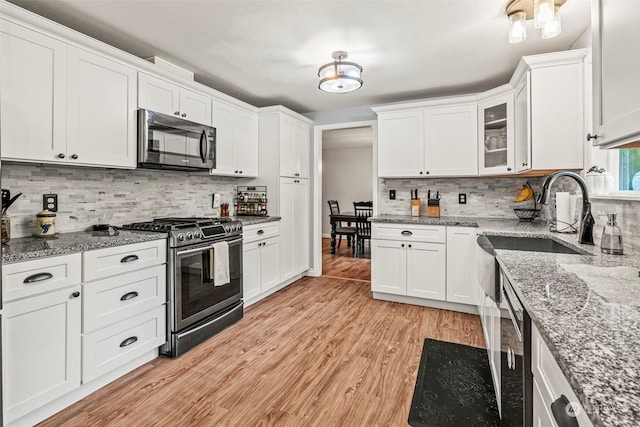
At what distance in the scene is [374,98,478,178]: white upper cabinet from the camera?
340 cm

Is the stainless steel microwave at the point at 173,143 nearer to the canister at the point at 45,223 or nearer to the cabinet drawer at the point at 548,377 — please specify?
the canister at the point at 45,223

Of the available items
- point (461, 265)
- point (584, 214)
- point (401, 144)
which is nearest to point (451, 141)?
point (401, 144)

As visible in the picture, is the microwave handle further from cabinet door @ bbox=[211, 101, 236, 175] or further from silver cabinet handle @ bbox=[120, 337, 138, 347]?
silver cabinet handle @ bbox=[120, 337, 138, 347]

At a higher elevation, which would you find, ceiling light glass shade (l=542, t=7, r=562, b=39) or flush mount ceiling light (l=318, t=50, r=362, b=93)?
flush mount ceiling light (l=318, t=50, r=362, b=93)

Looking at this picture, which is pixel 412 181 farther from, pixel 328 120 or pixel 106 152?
pixel 106 152

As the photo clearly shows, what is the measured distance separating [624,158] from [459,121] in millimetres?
1674

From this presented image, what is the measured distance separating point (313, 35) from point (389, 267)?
7.78ft

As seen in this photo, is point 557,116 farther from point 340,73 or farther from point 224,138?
point 224,138

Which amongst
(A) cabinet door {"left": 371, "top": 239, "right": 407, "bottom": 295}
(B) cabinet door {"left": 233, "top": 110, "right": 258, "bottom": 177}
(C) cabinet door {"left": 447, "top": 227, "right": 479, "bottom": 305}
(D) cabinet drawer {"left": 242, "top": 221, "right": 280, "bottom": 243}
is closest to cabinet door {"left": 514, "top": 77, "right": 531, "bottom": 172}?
(C) cabinet door {"left": 447, "top": 227, "right": 479, "bottom": 305}

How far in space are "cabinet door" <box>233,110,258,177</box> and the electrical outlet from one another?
1.67 m

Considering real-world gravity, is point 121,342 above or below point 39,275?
below

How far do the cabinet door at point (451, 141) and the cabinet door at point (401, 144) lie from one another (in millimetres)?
77

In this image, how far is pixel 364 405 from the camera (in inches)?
70.8

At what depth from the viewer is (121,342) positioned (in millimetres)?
2014
